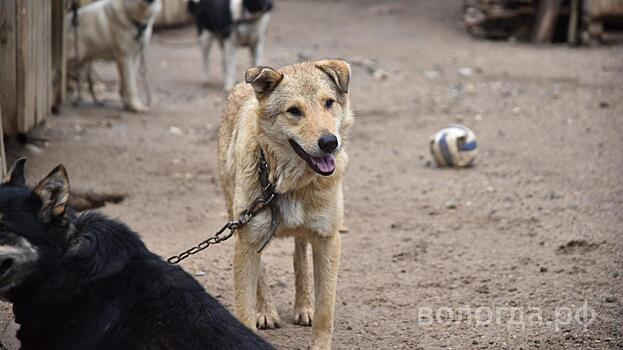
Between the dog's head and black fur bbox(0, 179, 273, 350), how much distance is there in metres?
1.00

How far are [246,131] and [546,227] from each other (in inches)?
112

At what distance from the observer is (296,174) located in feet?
15.3

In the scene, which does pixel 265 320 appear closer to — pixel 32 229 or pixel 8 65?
pixel 32 229

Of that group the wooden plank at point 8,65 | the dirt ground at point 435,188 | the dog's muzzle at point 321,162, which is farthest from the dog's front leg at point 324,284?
the wooden plank at point 8,65

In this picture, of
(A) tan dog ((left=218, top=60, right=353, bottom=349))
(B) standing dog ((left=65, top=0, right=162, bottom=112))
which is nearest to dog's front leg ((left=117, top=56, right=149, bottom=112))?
(B) standing dog ((left=65, top=0, right=162, bottom=112))

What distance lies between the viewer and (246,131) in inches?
194

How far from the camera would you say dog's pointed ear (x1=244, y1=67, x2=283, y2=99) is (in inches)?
184

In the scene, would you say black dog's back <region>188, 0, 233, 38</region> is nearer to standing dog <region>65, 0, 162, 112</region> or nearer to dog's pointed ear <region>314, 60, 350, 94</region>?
standing dog <region>65, 0, 162, 112</region>

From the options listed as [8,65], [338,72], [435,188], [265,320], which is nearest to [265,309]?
[265,320]

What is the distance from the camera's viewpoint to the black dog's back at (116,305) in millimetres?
3611

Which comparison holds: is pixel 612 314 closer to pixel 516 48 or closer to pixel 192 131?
pixel 192 131

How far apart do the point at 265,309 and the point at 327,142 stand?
1.33 m

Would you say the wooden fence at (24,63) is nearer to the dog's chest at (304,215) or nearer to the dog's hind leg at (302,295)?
the dog's hind leg at (302,295)

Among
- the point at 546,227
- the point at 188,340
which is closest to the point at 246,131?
the point at 188,340
